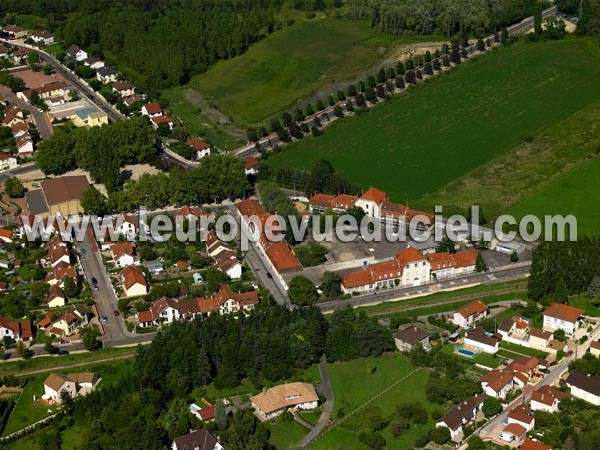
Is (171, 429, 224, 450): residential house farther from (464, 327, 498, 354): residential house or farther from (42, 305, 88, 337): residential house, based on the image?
(464, 327, 498, 354): residential house

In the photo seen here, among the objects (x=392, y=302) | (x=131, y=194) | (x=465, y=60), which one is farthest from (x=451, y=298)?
(x=465, y=60)

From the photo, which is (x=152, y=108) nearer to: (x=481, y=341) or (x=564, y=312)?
(x=481, y=341)

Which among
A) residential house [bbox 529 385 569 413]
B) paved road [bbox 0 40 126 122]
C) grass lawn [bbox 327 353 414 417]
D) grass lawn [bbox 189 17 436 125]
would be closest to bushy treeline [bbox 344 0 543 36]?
grass lawn [bbox 189 17 436 125]

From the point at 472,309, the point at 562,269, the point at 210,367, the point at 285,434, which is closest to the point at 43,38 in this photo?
the point at 210,367

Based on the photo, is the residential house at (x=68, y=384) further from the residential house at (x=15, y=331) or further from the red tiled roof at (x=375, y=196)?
the red tiled roof at (x=375, y=196)

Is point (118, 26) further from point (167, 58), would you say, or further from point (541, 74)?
point (541, 74)

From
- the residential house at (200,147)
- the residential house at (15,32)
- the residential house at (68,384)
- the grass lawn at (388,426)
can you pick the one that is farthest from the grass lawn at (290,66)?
the grass lawn at (388,426)
